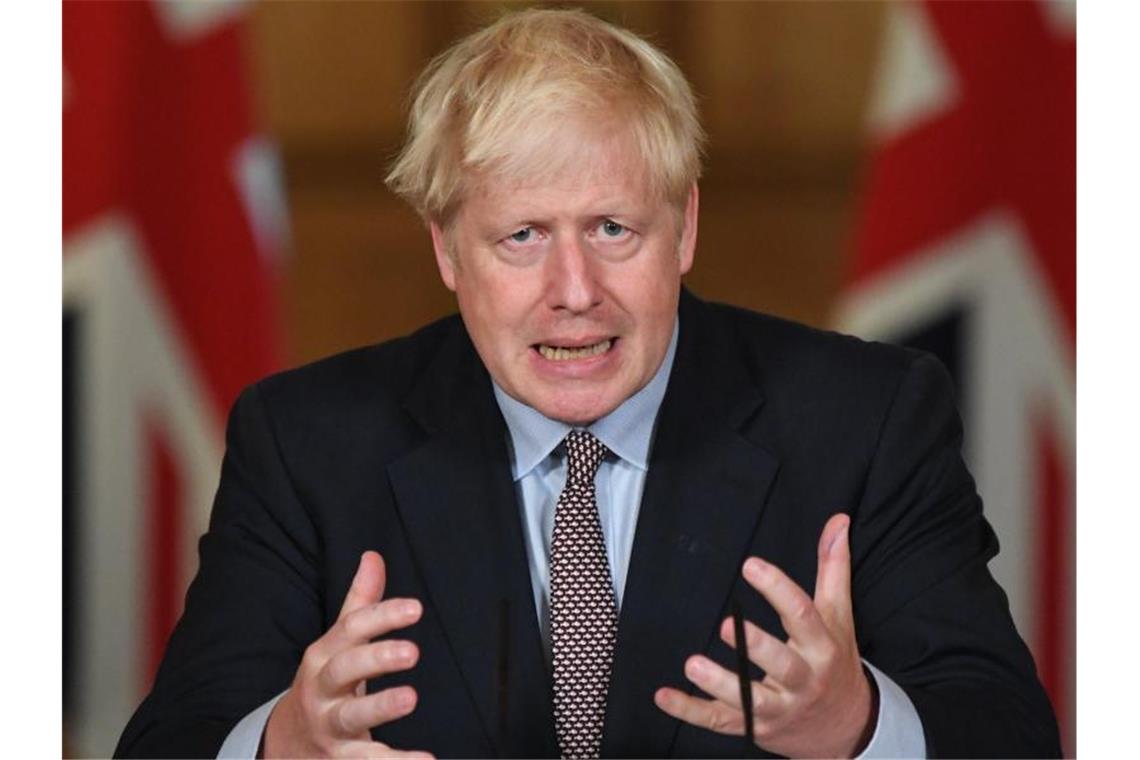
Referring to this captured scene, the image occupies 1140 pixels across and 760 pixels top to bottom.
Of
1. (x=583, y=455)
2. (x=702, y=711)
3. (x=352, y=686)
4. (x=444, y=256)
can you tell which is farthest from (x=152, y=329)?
(x=702, y=711)

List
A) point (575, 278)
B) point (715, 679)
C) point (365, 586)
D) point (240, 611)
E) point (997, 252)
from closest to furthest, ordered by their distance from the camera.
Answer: point (715, 679), point (365, 586), point (575, 278), point (240, 611), point (997, 252)

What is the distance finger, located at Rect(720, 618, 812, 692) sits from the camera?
65.6 inches

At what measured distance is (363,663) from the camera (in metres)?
1.70

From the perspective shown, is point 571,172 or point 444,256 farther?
point 444,256

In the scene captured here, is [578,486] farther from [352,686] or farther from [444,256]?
[352,686]

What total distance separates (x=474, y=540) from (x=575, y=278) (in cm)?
34

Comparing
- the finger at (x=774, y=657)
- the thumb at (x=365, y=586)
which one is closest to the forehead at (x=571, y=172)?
the thumb at (x=365, y=586)

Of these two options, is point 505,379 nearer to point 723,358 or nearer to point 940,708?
point 723,358

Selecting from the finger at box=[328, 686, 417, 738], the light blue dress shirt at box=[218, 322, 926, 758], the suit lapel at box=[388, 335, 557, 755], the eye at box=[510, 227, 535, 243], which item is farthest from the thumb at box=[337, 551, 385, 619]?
the eye at box=[510, 227, 535, 243]

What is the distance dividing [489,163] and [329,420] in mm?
432

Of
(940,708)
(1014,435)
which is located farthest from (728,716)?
(1014,435)

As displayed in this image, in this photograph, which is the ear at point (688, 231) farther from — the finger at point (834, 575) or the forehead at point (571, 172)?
the finger at point (834, 575)

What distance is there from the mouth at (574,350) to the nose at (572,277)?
Result: 0.06 m

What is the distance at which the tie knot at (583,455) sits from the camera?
220cm
